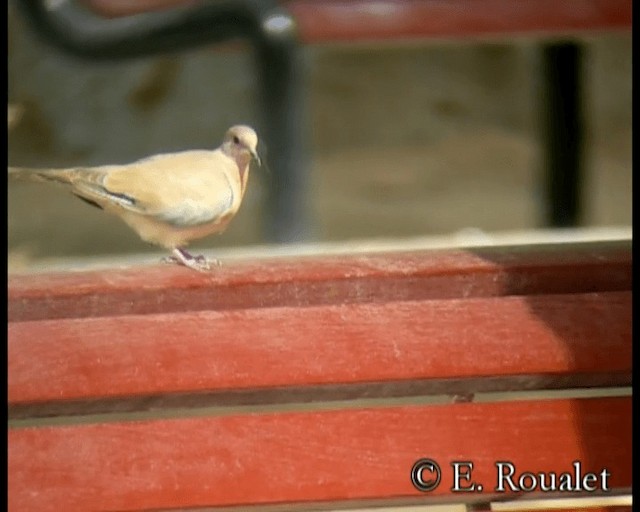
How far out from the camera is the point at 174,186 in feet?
2.64

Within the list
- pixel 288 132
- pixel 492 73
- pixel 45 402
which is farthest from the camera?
pixel 492 73

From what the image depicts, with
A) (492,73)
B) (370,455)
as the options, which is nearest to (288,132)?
(370,455)

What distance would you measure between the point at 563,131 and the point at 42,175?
1475 mm

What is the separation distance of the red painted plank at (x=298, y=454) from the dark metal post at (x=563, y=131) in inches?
53.8

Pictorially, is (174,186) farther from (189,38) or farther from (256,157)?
(189,38)

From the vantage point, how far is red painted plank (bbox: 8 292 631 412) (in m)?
0.79

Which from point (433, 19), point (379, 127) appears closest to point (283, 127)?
point (433, 19)

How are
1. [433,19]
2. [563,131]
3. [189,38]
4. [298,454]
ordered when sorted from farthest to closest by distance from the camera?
[563,131] → [433,19] → [189,38] → [298,454]

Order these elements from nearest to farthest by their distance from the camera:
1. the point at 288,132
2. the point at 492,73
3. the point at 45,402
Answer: the point at 45,402
the point at 288,132
the point at 492,73

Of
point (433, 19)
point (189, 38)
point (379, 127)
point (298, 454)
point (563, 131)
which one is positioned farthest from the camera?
point (379, 127)

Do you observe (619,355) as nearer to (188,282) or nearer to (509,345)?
(509,345)

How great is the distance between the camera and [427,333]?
2.66ft

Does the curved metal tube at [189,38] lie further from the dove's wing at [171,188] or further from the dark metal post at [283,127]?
the dove's wing at [171,188]

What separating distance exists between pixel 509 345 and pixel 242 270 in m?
0.18
